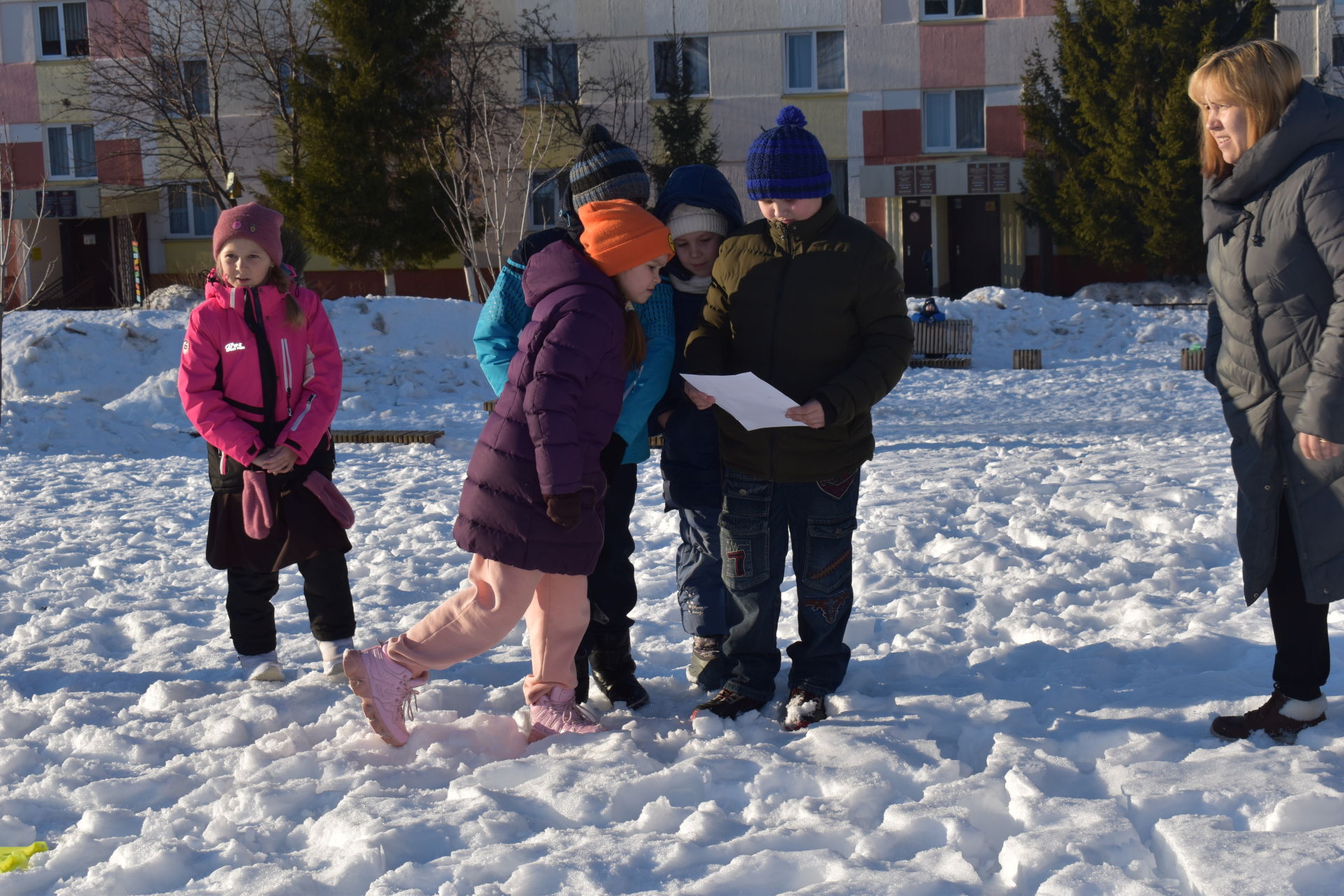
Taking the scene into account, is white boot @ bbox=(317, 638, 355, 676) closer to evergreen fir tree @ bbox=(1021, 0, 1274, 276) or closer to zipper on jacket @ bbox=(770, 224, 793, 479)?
zipper on jacket @ bbox=(770, 224, 793, 479)

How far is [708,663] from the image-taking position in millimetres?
4016

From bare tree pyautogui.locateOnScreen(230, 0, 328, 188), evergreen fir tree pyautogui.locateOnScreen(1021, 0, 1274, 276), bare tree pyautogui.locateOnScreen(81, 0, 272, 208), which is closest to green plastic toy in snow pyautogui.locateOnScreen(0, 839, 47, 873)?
bare tree pyautogui.locateOnScreen(81, 0, 272, 208)

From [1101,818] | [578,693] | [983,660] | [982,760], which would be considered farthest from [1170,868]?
[578,693]

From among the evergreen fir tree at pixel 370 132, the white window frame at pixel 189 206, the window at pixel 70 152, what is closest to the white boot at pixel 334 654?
the evergreen fir tree at pixel 370 132

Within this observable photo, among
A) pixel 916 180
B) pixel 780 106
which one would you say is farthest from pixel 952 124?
pixel 780 106

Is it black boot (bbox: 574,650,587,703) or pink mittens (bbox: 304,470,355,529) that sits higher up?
pink mittens (bbox: 304,470,355,529)

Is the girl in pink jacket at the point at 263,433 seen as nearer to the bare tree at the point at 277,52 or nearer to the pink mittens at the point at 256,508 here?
the pink mittens at the point at 256,508

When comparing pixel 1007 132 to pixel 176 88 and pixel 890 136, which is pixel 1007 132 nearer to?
pixel 890 136

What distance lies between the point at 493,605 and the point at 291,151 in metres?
24.5

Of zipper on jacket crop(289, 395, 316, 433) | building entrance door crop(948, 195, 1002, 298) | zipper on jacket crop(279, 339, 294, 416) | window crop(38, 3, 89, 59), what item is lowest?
zipper on jacket crop(289, 395, 316, 433)

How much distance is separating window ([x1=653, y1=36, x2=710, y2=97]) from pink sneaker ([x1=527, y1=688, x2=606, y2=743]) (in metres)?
23.8

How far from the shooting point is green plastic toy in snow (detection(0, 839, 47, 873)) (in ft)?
9.38

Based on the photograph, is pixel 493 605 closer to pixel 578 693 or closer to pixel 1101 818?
pixel 578 693

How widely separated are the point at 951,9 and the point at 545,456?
2514 cm
